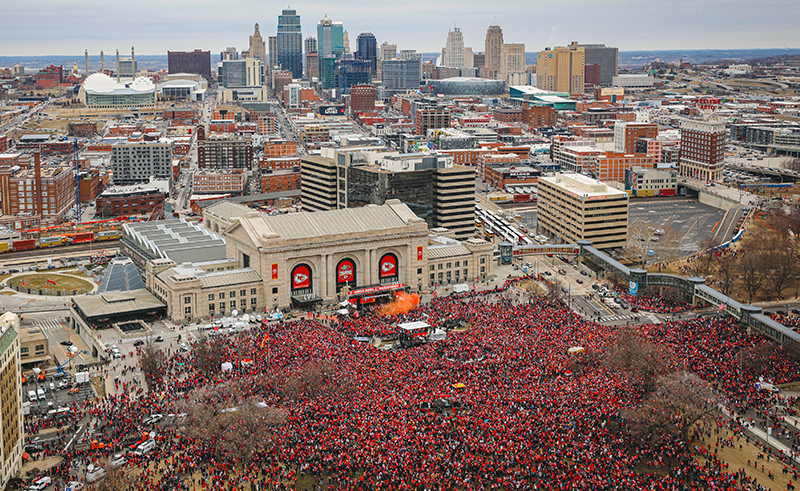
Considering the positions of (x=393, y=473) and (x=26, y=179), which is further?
(x=26, y=179)

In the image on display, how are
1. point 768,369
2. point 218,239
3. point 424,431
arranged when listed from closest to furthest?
point 424,431 → point 768,369 → point 218,239

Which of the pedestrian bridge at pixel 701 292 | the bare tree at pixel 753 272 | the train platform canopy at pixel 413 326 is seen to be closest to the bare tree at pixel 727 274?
the bare tree at pixel 753 272

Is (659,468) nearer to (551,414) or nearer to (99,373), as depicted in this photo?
(551,414)

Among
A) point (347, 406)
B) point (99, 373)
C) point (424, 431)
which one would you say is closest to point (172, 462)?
point (347, 406)

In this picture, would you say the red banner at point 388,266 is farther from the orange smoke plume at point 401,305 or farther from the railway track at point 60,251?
the railway track at point 60,251

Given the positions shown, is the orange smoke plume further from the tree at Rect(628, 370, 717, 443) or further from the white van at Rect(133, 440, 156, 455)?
the white van at Rect(133, 440, 156, 455)

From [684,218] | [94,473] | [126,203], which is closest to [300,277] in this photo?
[94,473]

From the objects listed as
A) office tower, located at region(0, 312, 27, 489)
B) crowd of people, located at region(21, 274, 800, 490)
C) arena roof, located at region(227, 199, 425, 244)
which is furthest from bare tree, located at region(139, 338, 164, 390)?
arena roof, located at region(227, 199, 425, 244)
